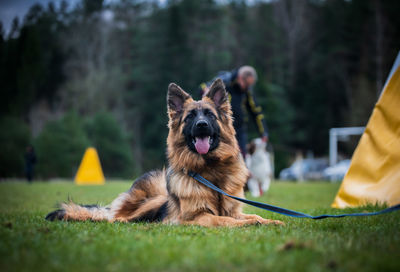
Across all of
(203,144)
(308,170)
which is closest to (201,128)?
(203,144)

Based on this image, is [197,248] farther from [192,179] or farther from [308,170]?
[308,170]

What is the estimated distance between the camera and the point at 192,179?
4539mm

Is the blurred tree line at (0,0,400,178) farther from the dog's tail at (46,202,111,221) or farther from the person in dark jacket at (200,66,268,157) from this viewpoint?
the dog's tail at (46,202,111,221)

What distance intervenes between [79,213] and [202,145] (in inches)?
76.9

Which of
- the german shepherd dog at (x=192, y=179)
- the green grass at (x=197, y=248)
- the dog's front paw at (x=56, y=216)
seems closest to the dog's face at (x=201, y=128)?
the german shepherd dog at (x=192, y=179)

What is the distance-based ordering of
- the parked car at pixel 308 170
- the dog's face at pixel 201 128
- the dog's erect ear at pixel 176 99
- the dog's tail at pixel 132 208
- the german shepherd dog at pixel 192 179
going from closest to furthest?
the german shepherd dog at pixel 192 179, the dog's face at pixel 201 128, the dog's tail at pixel 132 208, the dog's erect ear at pixel 176 99, the parked car at pixel 308 170

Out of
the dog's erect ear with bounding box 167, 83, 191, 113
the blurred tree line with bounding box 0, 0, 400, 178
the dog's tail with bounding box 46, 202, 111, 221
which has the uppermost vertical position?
the blurred tree line with bounding box 0, 0, 400, 178

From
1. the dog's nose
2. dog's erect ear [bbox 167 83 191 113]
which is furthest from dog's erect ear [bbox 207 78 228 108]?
the dog's nose

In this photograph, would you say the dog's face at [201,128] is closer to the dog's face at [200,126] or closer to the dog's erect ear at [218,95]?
the dog's face at [200,126]

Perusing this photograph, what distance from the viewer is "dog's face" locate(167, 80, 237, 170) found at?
15.0ft

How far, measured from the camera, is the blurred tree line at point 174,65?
123 ft

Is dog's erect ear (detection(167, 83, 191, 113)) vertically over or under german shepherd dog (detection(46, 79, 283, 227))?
over

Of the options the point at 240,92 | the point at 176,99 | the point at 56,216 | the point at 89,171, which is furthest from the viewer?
the point at 89,171

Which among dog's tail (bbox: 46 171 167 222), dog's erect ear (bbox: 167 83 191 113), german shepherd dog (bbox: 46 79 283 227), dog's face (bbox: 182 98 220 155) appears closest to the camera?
german shepherd dog (bbox: 46 79 283 227)
